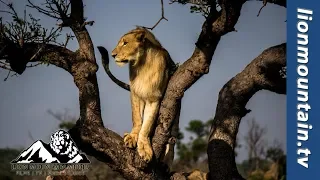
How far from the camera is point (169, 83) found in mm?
3332

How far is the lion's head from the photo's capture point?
327cm

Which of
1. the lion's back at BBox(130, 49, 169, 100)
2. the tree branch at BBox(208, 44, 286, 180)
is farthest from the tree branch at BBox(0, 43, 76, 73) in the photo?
the tree branch at BBox(208, 44, 286, 180)

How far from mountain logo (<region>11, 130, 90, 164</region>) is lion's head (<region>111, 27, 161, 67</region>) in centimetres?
50

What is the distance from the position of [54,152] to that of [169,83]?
722mm

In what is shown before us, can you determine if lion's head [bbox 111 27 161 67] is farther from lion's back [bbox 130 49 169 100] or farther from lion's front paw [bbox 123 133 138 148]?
lion's front paw [bbox 123 133 138 148]

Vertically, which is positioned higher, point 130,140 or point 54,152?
point 130,140

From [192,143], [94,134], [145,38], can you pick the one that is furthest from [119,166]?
[192,143]

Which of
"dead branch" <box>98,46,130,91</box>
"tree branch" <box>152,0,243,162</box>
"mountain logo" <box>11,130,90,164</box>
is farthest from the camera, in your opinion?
"dead branch" <box>98,46,130,91</box>

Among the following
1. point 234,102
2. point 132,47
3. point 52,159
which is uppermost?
point 132,47

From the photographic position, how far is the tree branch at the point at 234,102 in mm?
3393

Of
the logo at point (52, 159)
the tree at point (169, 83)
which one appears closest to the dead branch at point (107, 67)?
the tree at point (169, 83)

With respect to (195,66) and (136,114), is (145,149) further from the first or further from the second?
(195,66)

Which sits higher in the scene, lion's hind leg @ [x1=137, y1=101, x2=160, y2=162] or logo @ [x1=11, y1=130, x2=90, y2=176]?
lion's hind leg @ [x1=137, y1=101, x2=160, y2=162]

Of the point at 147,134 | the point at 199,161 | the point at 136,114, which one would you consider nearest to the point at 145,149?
the point at 147,134
